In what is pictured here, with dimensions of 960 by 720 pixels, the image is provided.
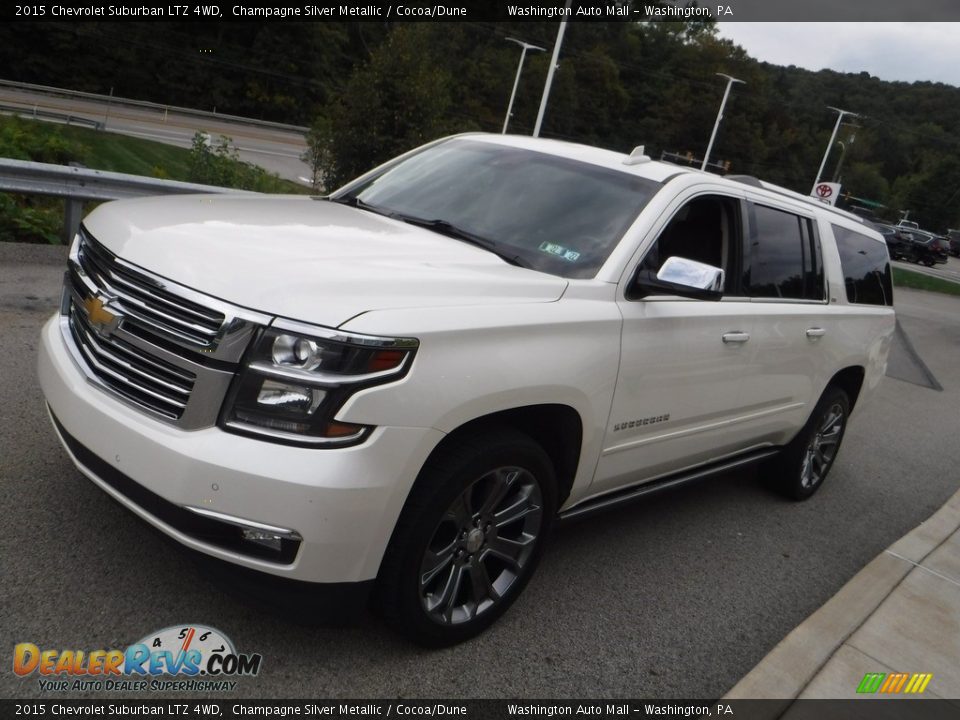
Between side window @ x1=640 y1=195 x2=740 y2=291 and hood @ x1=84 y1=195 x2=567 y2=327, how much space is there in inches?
28.7

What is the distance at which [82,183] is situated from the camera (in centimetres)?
793

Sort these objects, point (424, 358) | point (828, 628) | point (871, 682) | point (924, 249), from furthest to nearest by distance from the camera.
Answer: point (924, 249) → point (828, 628) → point (871, 682) → point (424, 358)

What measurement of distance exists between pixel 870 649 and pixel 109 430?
3.36 meters

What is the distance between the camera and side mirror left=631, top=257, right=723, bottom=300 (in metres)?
3.65

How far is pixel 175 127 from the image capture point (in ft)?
136

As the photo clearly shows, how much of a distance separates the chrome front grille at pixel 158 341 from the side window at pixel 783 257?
286 centimetres

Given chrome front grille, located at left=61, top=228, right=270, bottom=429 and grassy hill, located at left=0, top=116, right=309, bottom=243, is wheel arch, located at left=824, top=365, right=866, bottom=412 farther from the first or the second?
grassy hill, located at left=0, top=116, right=309, bottom=243

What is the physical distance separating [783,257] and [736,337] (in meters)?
0.87

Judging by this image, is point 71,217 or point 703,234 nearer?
point 703,234

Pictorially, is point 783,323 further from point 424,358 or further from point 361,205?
point 424,358

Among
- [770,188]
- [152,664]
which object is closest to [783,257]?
[770,188]

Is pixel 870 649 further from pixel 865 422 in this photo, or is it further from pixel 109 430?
pixel 865 422

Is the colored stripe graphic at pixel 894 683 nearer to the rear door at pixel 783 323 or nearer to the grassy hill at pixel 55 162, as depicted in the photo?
the rear door at pixel 783 323

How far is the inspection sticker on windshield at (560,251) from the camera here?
3.79m
